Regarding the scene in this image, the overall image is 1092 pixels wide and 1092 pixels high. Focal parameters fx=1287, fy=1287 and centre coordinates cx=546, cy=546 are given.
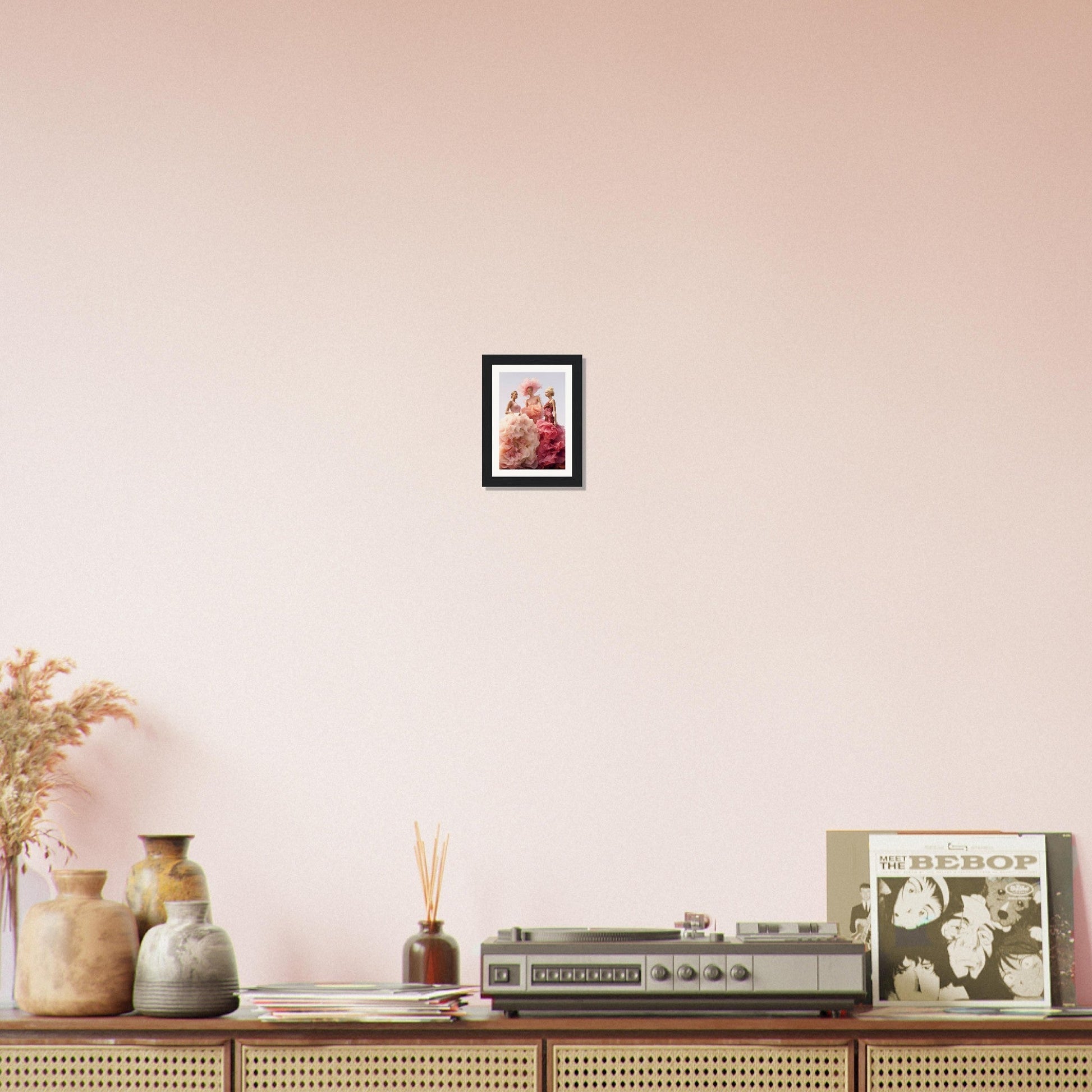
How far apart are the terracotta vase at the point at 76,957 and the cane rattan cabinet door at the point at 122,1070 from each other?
80 mm

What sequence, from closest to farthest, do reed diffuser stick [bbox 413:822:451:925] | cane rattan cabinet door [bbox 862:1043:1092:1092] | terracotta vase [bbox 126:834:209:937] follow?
cane rattan cabinet door [bbox 862:1043:1092:1092], terracotta vase [bbox 126:834:209:937], reed diffuser stick [bbox 413:822:451:925]

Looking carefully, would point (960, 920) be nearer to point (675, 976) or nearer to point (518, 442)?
point (675, 976)

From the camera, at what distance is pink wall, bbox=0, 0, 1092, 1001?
251 cm

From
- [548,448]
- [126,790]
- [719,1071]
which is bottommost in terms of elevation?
[719,1071]

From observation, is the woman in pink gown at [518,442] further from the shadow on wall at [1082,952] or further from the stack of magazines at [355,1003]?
the shadow on wall at [1082,952]

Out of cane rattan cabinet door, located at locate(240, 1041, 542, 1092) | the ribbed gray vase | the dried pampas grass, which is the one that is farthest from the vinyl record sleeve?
the dried pampas grass

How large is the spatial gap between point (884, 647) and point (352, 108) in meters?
1.54

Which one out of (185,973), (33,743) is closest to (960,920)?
(185,973)

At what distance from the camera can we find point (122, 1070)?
6.86 ft

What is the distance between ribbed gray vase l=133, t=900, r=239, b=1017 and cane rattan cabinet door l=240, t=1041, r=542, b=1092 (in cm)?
10

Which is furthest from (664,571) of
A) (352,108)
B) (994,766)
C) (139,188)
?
(139,188)

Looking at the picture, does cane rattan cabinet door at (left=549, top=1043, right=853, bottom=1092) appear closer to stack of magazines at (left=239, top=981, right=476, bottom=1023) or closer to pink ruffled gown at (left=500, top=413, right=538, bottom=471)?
stack of magazines at (left=239, top=981, right=476, bottom=1023)

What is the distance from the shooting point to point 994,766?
2.50 meters

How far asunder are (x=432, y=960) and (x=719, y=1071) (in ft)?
1.81
